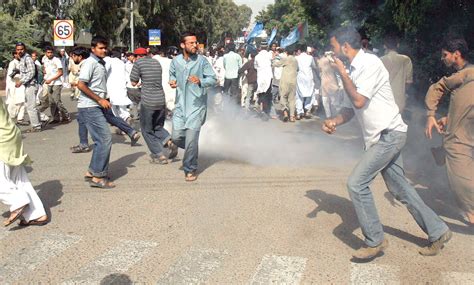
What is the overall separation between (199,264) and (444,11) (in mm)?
7036

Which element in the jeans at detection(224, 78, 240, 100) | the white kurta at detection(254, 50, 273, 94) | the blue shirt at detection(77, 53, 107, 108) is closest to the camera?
the blue shirt at detection(77, 53, 107, 108)

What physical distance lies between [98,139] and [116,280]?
2.54 meters

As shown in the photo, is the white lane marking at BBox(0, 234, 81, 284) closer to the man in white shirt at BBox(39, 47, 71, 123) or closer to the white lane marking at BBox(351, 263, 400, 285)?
the white lane marking at BBox(351, 263, 400, 285)

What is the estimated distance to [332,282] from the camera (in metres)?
3.53

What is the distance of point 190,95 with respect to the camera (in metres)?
6.02

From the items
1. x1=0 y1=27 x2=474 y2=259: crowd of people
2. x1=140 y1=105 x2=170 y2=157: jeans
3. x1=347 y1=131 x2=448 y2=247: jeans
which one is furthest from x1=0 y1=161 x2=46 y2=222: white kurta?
x1=347 y1=131 x2=448 y2=247: jeans

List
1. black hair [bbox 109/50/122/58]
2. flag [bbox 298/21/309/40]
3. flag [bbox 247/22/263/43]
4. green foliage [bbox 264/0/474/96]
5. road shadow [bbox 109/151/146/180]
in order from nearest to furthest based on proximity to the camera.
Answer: road shadow [bbox 109/151/146/180], green foliage [bbox 264/0/474/96], black hair [bbox 109/50/122/58], flag [bbox 298/21/309/40], flag [bbox 247/22/263/43]

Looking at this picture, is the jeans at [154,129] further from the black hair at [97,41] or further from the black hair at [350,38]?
the black hair at [350,38]

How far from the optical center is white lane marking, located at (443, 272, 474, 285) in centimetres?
352

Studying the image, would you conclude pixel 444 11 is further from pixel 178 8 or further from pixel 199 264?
pixel 178 8

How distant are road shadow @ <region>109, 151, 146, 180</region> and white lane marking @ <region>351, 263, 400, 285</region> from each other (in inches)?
142

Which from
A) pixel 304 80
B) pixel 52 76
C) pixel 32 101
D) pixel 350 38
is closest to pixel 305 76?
pixel 304 80

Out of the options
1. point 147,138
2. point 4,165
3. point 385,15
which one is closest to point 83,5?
point 385,15

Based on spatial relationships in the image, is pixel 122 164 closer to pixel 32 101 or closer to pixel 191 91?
pixel 191 91
